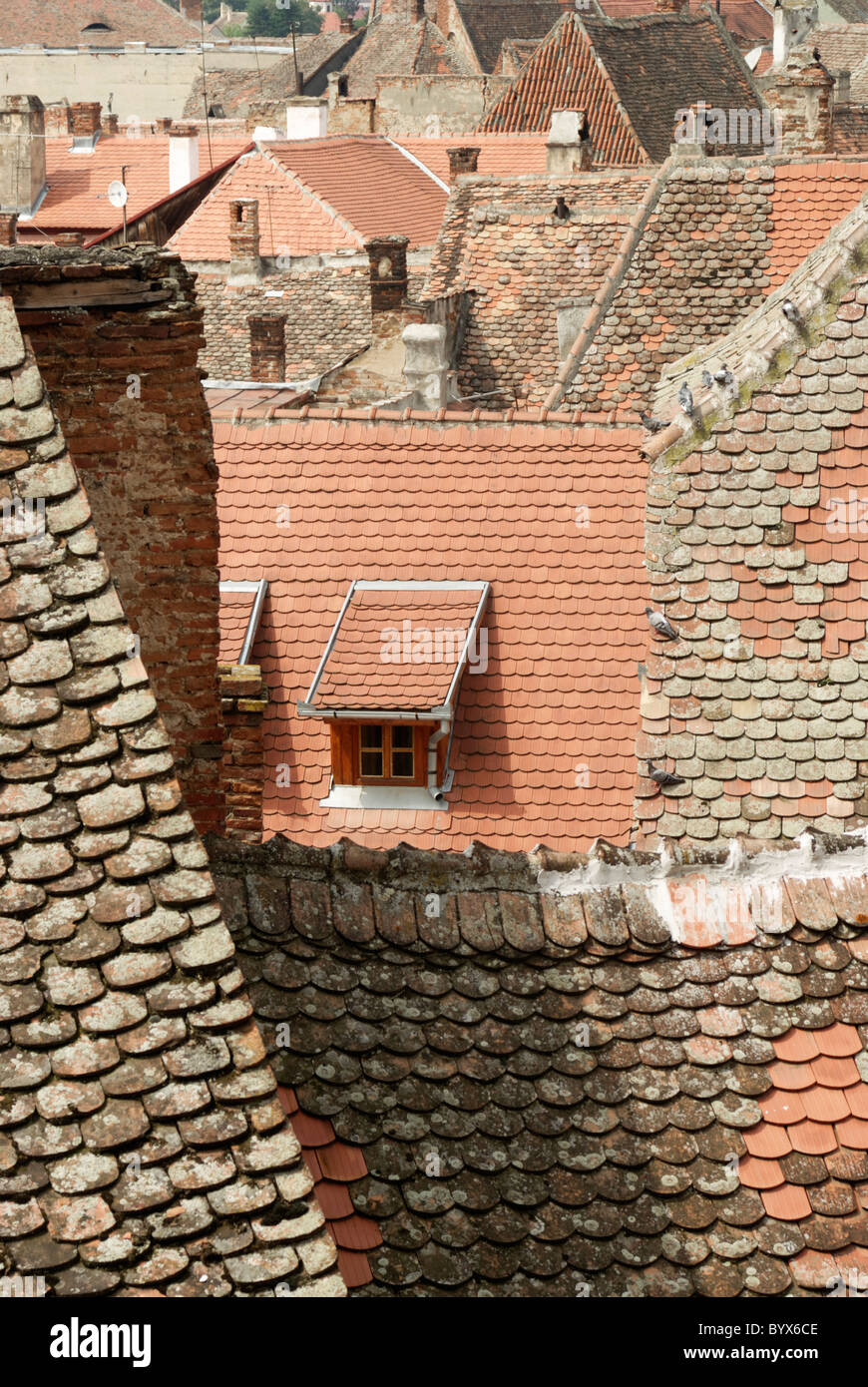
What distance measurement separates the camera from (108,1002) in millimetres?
4012

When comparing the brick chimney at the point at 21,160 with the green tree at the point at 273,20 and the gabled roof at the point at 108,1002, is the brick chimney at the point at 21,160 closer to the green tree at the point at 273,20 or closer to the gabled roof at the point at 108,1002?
Result: the gabled roof at the point at 108,1002

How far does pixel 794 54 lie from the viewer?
25172mm

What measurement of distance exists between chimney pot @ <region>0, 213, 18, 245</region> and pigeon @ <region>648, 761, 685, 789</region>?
27.7 metres

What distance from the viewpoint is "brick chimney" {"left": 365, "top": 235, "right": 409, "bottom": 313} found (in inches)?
974

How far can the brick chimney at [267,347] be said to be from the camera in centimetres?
2412

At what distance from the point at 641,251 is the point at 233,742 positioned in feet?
34.0

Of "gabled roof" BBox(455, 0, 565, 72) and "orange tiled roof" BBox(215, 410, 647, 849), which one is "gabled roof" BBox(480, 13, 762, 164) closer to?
"gabled roof" BBox(455, 0, 565, 72)

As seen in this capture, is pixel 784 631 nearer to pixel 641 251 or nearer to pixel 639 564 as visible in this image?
pixel 639 564

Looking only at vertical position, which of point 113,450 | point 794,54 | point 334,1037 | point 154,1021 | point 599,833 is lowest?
point 599,833

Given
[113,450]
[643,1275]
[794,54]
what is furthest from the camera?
[794,54]

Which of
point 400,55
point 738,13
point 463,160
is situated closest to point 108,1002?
point 463,160

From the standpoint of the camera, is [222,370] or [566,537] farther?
[222,370]

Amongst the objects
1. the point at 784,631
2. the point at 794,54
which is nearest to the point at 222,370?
the point at 794,54

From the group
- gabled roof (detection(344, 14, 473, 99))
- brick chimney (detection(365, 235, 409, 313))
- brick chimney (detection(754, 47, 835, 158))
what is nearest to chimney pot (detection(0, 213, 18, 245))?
A: brick chimney (detection(365, 235, 409, 313))
